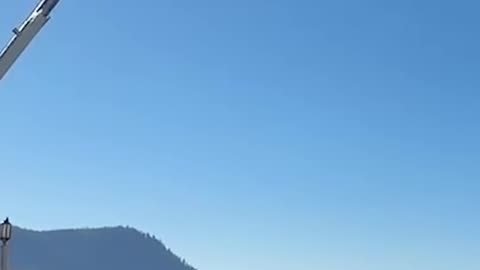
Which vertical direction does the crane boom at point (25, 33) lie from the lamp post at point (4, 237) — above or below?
above

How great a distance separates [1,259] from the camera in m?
27.4

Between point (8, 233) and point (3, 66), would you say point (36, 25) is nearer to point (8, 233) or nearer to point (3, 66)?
point (3, 66)

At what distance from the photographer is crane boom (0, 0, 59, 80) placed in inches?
892

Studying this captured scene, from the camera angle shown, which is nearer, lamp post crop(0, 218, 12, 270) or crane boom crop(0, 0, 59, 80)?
crane boom crop(0, 0, 59, 80)

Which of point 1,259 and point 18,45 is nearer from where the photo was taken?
point 18,45

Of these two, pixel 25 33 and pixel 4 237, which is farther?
pixel 4 237

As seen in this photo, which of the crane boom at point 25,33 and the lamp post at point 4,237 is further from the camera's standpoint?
the lamp post at point 4,237

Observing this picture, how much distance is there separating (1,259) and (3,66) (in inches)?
268

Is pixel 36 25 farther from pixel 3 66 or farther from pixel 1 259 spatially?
pixel 1 259

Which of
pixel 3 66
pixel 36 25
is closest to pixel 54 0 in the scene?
pixel 36 25

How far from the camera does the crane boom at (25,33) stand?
22.7m

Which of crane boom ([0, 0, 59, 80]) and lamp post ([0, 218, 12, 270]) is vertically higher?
crane boom ([0, 0, 59, 80])

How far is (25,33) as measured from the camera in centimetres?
2312

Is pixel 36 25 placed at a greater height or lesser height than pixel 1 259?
greater
